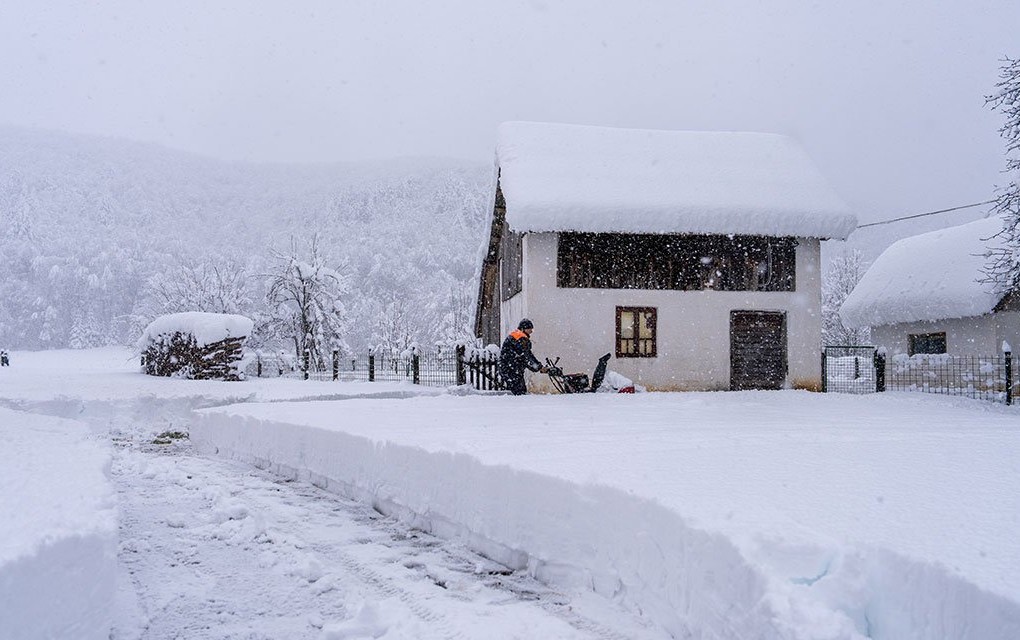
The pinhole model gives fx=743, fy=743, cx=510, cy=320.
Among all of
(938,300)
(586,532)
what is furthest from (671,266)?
(586,532)

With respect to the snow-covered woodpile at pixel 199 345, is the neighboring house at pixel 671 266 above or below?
above

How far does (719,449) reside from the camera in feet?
20.5

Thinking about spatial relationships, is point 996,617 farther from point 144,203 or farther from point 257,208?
point 257,208

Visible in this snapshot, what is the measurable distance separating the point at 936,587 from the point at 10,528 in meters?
3.57

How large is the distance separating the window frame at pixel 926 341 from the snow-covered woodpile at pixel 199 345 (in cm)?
2097

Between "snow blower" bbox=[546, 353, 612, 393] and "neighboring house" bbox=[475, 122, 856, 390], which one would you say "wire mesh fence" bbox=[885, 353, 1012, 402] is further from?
"snow blower" bbox=[546, 353, 612, 393]

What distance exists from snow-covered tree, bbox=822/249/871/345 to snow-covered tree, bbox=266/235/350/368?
1318 inches

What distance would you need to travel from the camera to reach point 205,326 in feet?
70.8

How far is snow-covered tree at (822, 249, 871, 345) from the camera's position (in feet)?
173

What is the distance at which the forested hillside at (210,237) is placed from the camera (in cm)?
Result: 6512

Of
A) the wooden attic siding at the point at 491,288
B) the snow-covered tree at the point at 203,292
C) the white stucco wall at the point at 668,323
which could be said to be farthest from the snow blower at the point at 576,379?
the snow-covered tree at the point at 203,292

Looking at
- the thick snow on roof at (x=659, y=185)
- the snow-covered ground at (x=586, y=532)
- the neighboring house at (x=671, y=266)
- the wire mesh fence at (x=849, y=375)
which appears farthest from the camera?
the wire mesh fence at (x=849, y=375)

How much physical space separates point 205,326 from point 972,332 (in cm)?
2216

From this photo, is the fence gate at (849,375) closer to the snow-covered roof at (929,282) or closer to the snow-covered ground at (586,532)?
the snow-covered roof at (929,282)
